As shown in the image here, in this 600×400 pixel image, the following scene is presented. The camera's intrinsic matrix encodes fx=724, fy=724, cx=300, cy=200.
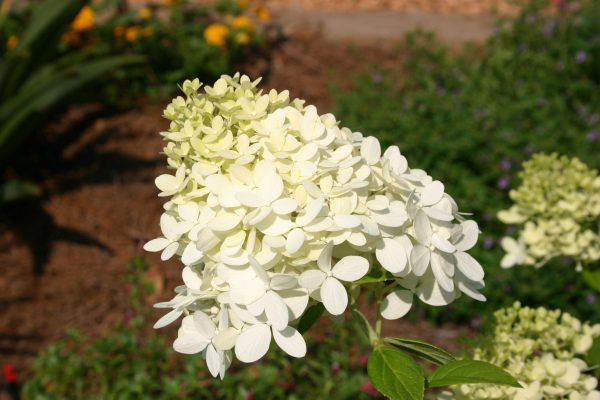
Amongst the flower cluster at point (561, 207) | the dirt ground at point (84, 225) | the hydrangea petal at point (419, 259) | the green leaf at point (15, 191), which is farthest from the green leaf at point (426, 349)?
the green leaf at point (15, 191)

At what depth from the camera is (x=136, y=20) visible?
398 cm

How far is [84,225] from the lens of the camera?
310 cm

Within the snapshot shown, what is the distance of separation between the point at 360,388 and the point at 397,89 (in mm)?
1947

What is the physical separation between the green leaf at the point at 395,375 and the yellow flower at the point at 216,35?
120 inches

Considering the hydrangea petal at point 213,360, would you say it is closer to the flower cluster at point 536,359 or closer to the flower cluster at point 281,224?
the flower cluster at point 281,224

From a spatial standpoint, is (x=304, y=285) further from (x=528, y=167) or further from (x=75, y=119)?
(x=75, y=119)

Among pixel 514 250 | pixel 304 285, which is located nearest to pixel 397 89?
pixel 514 250

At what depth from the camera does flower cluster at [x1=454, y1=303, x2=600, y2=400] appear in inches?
45.8

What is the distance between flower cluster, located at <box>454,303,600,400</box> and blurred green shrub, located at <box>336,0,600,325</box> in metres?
1.14

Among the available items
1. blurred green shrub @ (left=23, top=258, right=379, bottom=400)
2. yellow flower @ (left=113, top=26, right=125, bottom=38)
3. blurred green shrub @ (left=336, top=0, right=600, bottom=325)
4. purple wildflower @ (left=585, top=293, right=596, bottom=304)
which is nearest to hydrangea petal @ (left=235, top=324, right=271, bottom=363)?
blurred green shrub @ (left=23, top=258, right=379, bottom=400)

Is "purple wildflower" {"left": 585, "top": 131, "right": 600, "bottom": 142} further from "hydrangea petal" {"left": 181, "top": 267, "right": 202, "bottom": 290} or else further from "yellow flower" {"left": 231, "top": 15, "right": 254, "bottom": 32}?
"hydrangea petal" {"left": 181, "top": 267, "right": 202, "bottom": 290}

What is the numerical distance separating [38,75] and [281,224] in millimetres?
2711

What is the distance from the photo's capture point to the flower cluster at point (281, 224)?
0.88 metres

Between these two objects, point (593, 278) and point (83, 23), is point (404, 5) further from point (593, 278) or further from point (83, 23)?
point (593, 278)
